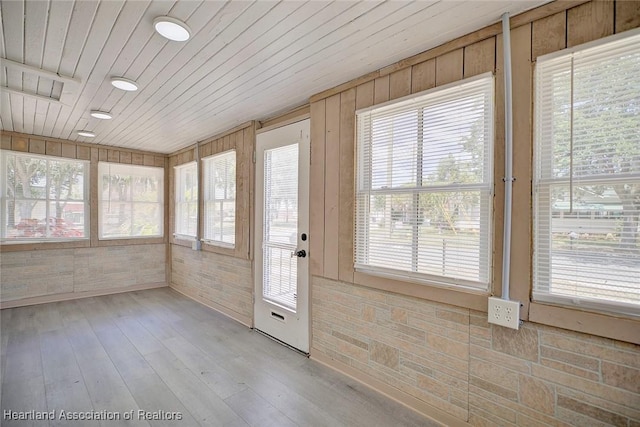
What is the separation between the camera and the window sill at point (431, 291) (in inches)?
67.9

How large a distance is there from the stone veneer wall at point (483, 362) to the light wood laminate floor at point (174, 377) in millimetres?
298

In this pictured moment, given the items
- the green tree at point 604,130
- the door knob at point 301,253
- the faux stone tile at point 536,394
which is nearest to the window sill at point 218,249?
the door knob at point 301,253

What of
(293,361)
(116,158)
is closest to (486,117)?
(293,361)

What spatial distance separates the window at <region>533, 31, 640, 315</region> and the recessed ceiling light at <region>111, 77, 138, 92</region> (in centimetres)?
285

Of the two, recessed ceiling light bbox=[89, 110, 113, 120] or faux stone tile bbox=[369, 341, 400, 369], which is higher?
recessed ceiling light bbox=[89, 110, 113, 120]

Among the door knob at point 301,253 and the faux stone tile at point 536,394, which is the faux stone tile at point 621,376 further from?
the door knob at point 301,253

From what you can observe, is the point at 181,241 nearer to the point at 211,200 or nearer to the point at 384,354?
the point at 211,200

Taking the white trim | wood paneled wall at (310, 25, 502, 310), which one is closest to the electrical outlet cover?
wood paneled wall at (310, 25, 502, 310)

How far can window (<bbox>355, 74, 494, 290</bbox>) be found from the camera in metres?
1.73

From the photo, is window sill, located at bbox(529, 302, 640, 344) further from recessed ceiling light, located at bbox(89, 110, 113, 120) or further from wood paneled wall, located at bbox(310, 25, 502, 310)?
recessed ceiling light, located at bbox(89, 110, 113, 120)

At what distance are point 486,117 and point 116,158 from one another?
5.50 m

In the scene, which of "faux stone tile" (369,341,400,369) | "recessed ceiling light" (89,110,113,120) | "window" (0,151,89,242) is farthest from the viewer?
"window" (0,151,89,242)

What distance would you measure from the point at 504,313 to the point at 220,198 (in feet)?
11.8

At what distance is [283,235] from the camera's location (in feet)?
10.2
